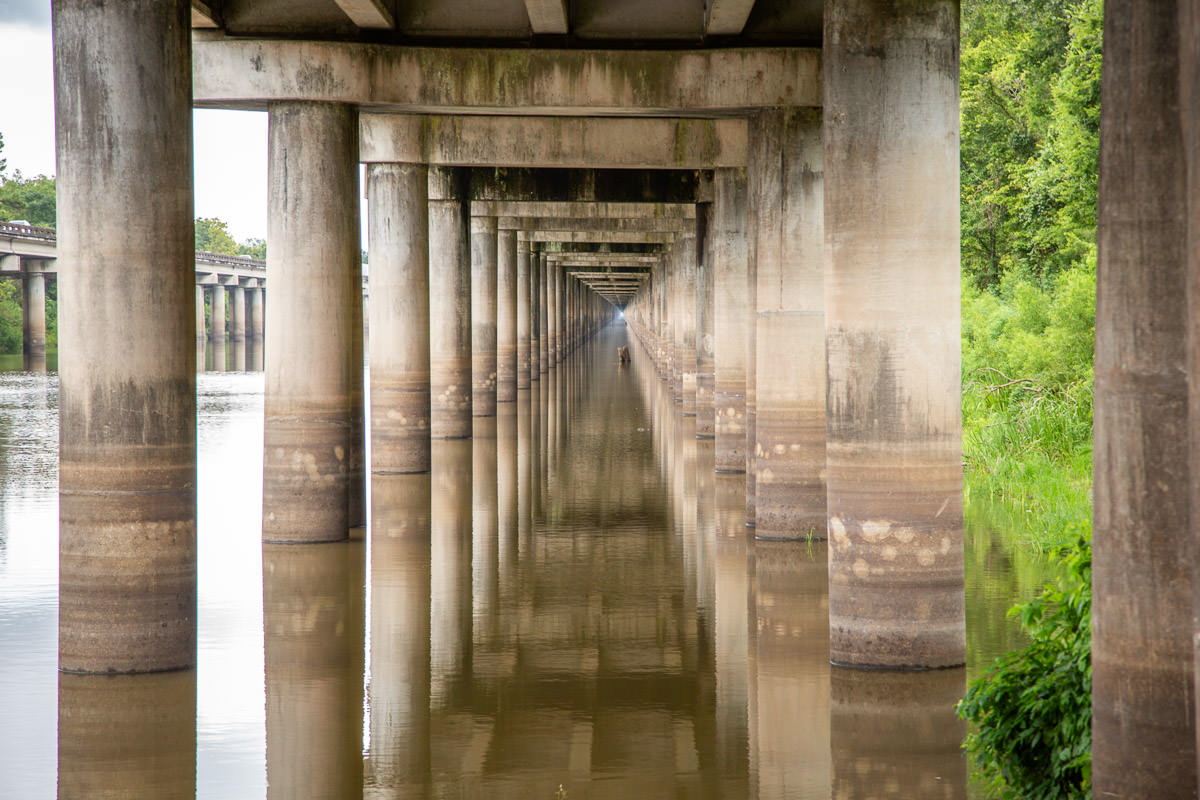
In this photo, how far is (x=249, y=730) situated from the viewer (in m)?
8.77

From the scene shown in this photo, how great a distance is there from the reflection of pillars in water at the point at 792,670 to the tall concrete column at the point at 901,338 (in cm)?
67

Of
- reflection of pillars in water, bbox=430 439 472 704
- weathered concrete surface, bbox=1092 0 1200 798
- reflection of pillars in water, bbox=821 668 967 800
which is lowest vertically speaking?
reflection of pillars in water, bbox=821 668 967 800

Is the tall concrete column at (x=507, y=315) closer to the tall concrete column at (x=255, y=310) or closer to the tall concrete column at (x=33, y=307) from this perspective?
the tall concrete column at (x=33, y=307)

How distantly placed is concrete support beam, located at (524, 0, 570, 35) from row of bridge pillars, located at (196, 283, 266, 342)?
255 feet

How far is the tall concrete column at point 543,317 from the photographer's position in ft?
188

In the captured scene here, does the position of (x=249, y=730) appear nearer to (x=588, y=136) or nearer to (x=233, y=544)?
(x=233, y=544)

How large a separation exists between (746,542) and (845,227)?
6884 mm

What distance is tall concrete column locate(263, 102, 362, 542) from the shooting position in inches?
607

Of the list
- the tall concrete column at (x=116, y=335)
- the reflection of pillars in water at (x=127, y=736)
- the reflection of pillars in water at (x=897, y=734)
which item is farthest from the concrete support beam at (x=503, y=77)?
the reflection of pillars in water at (x=127, y=736)

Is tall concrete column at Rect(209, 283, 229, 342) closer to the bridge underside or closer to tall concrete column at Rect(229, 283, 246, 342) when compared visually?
tall concrete column at Rect(229, 283, 246, 342)

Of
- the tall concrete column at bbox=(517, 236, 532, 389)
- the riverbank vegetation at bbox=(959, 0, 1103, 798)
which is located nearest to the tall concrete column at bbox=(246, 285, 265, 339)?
the tall concrete column at bbox=(517, 236, 532, 389)

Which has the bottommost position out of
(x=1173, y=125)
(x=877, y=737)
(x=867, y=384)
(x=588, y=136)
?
(x=877, y=737)

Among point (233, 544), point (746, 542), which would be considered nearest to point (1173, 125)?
point (746, 542)

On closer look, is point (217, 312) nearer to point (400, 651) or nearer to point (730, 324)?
point (730, 324)
